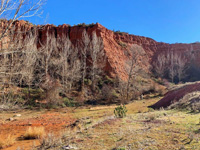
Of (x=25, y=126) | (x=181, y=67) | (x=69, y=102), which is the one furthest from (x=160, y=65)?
(x=25, y=126)

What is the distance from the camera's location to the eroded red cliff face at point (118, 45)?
A: 106 feet

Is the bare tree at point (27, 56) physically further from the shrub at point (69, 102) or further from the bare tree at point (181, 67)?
the bare tree at point (181, 67)

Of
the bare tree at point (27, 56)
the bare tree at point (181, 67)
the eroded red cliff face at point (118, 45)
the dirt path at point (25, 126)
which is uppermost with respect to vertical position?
the eroded red cliff face at point (118, 45)

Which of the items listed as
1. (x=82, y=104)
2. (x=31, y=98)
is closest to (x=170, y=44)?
(x=82, y=104)

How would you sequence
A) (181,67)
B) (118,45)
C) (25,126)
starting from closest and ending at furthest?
(25,126), (118,45), (181,67)

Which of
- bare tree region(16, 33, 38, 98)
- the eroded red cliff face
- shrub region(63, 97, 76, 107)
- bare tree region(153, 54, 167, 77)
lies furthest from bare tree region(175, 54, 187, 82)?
bare tree region(16, 33, 38, 98)

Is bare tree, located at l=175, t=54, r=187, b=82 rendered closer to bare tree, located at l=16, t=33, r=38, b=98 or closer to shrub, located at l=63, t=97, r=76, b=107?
shrub, located at l=63, t=97, r=76, b=107

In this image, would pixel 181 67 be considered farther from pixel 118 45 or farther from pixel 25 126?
pixel 25 126

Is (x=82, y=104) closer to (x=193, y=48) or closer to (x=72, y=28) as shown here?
(x=72, y=28)

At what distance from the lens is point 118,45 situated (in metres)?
40.0

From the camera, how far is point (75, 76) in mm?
25859

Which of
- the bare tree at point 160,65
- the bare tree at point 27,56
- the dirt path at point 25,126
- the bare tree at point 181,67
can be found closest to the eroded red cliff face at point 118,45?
the bare tree at point 160,65

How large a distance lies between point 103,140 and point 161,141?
194 cm

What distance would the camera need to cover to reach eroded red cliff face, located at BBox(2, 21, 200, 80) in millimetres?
32281
